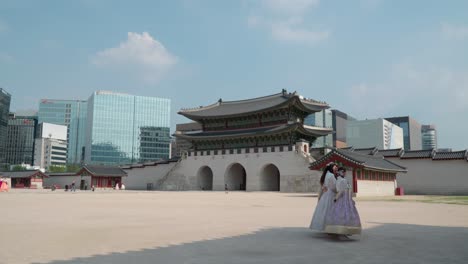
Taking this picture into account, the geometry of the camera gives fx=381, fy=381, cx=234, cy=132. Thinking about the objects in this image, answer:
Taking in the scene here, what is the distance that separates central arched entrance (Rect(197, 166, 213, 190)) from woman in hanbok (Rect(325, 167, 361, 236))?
49.1 m

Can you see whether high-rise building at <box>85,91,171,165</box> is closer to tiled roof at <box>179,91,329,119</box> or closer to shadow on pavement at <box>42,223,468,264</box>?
tiled roof at <box>179,91,329,119</box>

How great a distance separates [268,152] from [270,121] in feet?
15.5

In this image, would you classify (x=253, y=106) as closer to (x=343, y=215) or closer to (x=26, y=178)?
(x=26, y=178)

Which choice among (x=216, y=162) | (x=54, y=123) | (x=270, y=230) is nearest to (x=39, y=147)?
(x=54, y=123)

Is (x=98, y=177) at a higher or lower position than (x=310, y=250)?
higher

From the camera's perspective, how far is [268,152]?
5075 centimetres

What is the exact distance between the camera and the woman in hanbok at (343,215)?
29.1 feet

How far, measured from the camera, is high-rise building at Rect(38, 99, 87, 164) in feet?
505

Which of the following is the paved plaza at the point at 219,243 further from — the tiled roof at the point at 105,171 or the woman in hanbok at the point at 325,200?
the tiled roof at the point at 105,171

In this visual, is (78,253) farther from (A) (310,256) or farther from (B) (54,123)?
(B) (54,123)

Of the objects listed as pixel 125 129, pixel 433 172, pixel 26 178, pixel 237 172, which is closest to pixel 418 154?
pixel 433 172

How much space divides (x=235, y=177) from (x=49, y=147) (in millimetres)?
114761

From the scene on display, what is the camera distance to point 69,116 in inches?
6235

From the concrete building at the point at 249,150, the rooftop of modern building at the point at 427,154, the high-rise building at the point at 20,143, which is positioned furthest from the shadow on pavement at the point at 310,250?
the high-rise building at the point at 20,143
